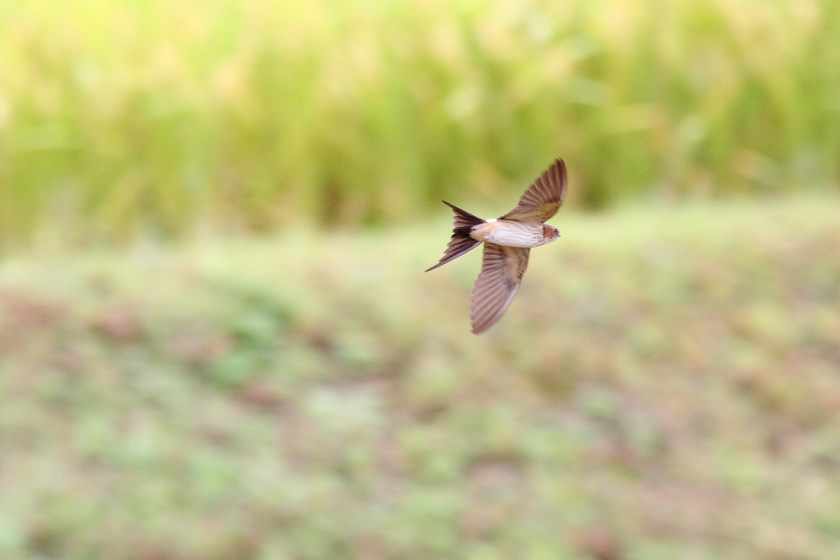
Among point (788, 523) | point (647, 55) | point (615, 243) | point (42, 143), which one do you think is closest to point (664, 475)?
point (788, 523)

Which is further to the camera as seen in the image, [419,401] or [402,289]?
[402,289]

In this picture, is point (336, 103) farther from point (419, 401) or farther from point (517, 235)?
point (517, 235)

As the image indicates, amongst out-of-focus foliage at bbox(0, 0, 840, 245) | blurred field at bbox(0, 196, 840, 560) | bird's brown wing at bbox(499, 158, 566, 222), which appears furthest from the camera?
out-of-focus foliage at bbox(0, 0, 840, 245)

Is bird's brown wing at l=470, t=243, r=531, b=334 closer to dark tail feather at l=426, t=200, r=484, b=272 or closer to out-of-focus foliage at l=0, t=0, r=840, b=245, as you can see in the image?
dark tail feather at l=426, t=200, r=484, b=272

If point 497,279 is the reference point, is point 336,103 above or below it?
above

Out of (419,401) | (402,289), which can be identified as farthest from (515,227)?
(402,289)

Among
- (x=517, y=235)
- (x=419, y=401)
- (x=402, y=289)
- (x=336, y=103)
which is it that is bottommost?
(x=517, y=235)

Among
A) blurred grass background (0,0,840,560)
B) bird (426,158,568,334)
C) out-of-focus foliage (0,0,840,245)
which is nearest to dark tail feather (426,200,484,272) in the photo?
bird (426,158,568,334)
